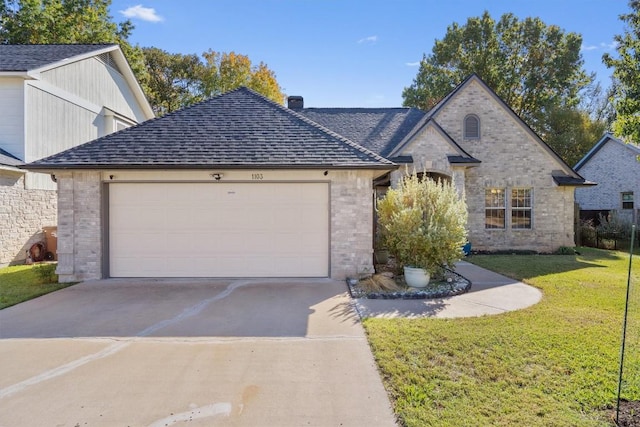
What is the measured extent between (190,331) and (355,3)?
13881 millimetres

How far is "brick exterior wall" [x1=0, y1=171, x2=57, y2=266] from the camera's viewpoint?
11586mm

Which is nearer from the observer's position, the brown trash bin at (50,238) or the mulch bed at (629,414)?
the mulch bed at (629,414)

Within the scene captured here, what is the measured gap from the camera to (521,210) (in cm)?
1509

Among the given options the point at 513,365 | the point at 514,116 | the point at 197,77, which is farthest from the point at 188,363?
the point at 197,77

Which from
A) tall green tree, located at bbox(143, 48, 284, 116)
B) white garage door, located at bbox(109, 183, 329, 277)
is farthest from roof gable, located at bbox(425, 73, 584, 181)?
tall green tree, located at bbox(143, 48, 284, 116)

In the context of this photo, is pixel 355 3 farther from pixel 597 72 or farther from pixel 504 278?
pixel 597 72

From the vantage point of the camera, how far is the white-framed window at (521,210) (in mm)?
15070

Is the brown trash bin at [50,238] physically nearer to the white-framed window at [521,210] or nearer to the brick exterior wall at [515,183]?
the brick exterior wall at [515,183]

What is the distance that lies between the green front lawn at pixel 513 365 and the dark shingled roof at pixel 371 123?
30.8 ft

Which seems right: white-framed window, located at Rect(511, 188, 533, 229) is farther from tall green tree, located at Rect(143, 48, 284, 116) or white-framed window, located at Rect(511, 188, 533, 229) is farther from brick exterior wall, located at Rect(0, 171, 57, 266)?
tall green tree, located at Rect(143, 48, 284, 116)

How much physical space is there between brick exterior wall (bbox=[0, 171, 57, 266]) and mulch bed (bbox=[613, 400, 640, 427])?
1577cm

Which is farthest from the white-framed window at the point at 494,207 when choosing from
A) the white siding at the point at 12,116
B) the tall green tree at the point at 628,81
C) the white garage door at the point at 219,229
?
the white siding at the point at 12,116

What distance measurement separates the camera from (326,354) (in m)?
4.78

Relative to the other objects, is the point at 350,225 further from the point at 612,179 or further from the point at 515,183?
the point at 612,179
